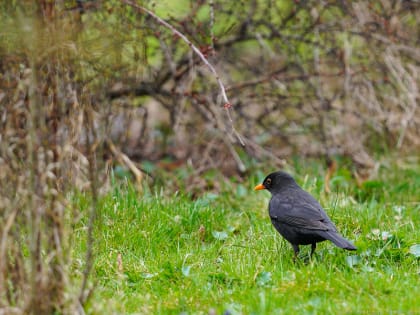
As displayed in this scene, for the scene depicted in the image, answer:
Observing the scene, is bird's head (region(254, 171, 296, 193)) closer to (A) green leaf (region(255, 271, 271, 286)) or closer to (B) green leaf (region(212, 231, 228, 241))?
(B) green leaf (region(212, 231, 228, 241))

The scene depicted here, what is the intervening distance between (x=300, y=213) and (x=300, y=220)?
0.12m

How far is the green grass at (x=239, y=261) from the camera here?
13.6ft

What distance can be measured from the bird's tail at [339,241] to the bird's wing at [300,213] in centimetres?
9

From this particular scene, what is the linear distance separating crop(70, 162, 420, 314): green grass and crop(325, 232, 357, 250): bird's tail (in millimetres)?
149

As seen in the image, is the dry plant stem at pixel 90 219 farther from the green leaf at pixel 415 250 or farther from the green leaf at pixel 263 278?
the green leaf at pixel 415 250

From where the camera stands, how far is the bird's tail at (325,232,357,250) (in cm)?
456

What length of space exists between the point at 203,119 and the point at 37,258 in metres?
5.13

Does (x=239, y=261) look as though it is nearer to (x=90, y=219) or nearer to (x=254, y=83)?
(x=90, y=219)

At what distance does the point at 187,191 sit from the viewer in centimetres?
745

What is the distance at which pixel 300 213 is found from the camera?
17.1 ft

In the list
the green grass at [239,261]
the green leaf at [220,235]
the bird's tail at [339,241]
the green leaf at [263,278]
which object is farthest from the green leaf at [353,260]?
the green leaf at [220,235]

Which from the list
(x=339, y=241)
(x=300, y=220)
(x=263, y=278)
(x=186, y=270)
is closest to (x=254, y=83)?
(x=300, y=220)

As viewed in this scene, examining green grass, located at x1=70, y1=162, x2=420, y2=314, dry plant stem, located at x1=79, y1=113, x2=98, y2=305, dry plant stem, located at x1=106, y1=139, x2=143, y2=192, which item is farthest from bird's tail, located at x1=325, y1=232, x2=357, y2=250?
dry plant stem, located at x1=106, y1=139, x2=143, y2=192

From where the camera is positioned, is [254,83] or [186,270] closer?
[186,270]
